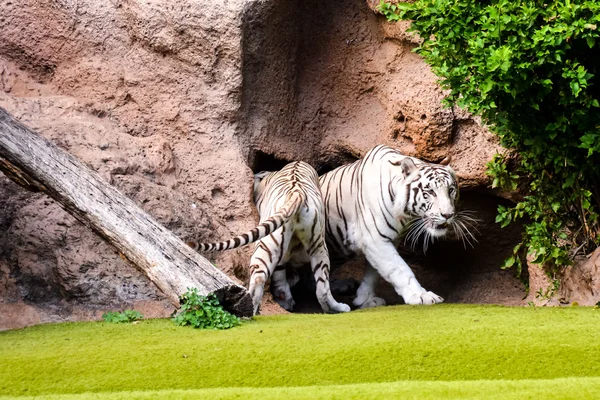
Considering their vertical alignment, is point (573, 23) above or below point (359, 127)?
above

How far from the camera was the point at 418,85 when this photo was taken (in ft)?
26.7

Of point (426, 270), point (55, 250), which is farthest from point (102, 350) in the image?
point (426, 270)

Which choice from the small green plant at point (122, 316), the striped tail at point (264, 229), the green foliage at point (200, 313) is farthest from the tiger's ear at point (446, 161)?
the small green plant at point (122, 316)

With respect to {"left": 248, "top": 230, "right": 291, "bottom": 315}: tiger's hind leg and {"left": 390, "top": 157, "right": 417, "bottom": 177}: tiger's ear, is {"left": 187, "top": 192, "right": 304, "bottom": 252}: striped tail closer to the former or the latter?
{"left": 248, "top": 230, "right": 291, "bottom": 315}: tiger's hind leg

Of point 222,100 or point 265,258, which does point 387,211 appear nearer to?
point 265,258

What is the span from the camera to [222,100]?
800 centimetres

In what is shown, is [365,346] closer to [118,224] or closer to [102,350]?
[102,350]

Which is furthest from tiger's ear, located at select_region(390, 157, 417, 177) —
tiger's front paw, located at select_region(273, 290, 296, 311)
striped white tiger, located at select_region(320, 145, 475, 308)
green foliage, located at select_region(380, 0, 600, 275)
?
tiger's front paw, located at select_region(273, 290, 296, 311)

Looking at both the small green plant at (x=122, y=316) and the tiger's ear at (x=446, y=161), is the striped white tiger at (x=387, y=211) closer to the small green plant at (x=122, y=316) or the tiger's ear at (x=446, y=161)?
the tiger's ear at (x=446, y=161)

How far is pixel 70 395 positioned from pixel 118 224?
1.85m

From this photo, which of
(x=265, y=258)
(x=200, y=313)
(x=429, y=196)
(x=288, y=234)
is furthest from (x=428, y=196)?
(x=200, y=313)

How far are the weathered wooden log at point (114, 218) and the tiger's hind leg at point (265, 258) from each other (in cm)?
105

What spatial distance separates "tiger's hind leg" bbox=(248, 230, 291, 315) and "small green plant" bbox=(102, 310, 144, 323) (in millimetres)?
1144

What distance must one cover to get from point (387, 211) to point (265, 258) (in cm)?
128
